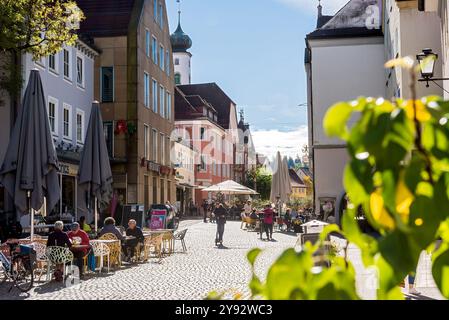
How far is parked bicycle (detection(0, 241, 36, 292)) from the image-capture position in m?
10.8

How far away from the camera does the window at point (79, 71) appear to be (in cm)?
2962

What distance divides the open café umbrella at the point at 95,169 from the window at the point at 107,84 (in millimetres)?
17305

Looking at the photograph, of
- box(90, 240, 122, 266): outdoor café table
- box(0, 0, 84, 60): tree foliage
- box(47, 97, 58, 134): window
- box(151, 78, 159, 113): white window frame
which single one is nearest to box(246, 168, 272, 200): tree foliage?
box(151, 78, 159, 113): white window frame

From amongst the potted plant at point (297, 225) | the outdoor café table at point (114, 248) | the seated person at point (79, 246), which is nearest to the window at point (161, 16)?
the potted plant at point (297, 225)

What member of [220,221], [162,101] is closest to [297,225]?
[220,221]

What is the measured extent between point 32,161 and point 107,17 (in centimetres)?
2377

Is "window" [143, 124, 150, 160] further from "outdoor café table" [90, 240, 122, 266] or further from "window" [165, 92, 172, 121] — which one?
"outdoor café table" [90, 240, 122, 266]

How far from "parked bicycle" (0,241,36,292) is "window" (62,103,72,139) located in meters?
15.9

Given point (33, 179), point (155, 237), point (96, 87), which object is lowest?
point (155, 237)

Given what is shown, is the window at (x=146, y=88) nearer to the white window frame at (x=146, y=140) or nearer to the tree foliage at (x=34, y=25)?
the white window frame at (x=146, y=140)
